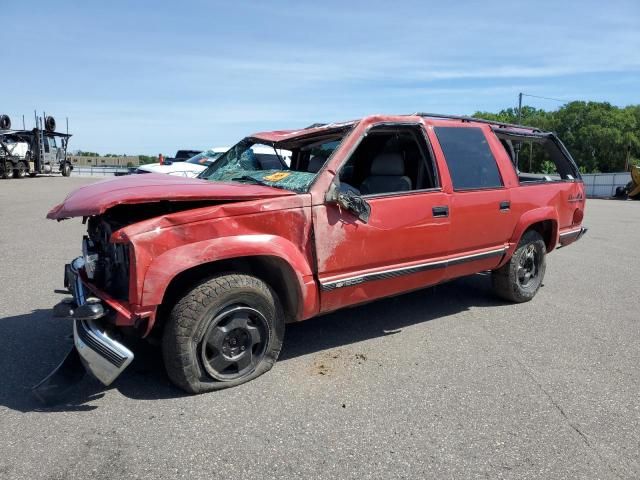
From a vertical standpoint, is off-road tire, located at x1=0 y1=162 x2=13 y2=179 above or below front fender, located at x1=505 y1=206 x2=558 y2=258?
above

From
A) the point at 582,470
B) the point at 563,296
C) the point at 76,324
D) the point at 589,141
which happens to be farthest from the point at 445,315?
the point at 589,141

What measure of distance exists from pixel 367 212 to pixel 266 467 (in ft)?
6.39

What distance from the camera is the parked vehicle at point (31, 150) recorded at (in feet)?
87.7

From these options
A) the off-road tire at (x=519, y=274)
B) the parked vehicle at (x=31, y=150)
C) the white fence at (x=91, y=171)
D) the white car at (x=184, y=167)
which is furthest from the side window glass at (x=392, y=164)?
the white fence at (x=91, y=171)

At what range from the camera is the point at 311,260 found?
3.62 m

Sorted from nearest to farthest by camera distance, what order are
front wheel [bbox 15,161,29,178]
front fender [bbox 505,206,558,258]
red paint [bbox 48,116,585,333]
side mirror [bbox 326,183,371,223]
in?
1. red paint [bbox 48,116,585,333]
2. side mirror [bbox 326,183,371,223]
3. front fender [bbox 505,206,558,258]
4. front wheel [bbox 15,161,29,178]

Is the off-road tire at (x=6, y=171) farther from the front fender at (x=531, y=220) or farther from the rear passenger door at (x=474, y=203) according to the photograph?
the front fender at (x=531, y=220)

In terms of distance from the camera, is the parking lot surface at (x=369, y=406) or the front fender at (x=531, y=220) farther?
the front fender at (x=531, y=220)

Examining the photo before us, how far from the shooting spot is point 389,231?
13.1 ft

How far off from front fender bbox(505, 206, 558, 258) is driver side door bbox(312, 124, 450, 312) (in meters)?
1.08

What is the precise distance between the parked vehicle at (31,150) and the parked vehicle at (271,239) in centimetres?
2685

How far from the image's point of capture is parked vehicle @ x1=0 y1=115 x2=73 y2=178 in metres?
26.7

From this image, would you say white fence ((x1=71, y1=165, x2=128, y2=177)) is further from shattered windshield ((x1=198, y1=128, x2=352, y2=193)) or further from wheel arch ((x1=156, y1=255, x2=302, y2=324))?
wheel arch ((x1=156, y1=255, x2=302, y2=324))

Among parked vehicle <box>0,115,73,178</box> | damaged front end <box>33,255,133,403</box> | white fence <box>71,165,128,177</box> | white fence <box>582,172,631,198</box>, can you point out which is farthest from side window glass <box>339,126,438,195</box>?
white fence <box>71,165,128,177</box>
